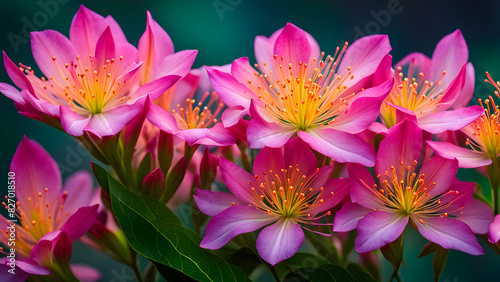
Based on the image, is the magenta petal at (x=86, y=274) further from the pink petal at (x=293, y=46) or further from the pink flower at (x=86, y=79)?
the pink petal at (x=293, y=46)

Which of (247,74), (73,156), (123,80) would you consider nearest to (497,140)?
(247,74)

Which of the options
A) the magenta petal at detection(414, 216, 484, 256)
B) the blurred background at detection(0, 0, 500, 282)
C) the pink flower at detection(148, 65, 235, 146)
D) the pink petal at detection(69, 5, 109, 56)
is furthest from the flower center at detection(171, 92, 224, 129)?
the blurred background at detection(0, 0, 500, 282)

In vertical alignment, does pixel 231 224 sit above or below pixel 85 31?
below

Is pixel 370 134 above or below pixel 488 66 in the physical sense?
above

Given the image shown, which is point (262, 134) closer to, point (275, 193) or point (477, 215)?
point (275, 193)

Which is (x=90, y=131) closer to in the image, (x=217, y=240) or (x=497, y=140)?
(x=217, y=240)

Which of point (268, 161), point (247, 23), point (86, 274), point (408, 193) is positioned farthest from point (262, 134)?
point (247, 23)

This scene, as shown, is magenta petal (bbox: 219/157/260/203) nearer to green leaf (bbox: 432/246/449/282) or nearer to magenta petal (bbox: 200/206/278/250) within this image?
magenta petal (bbox: 200/206/278/250)
